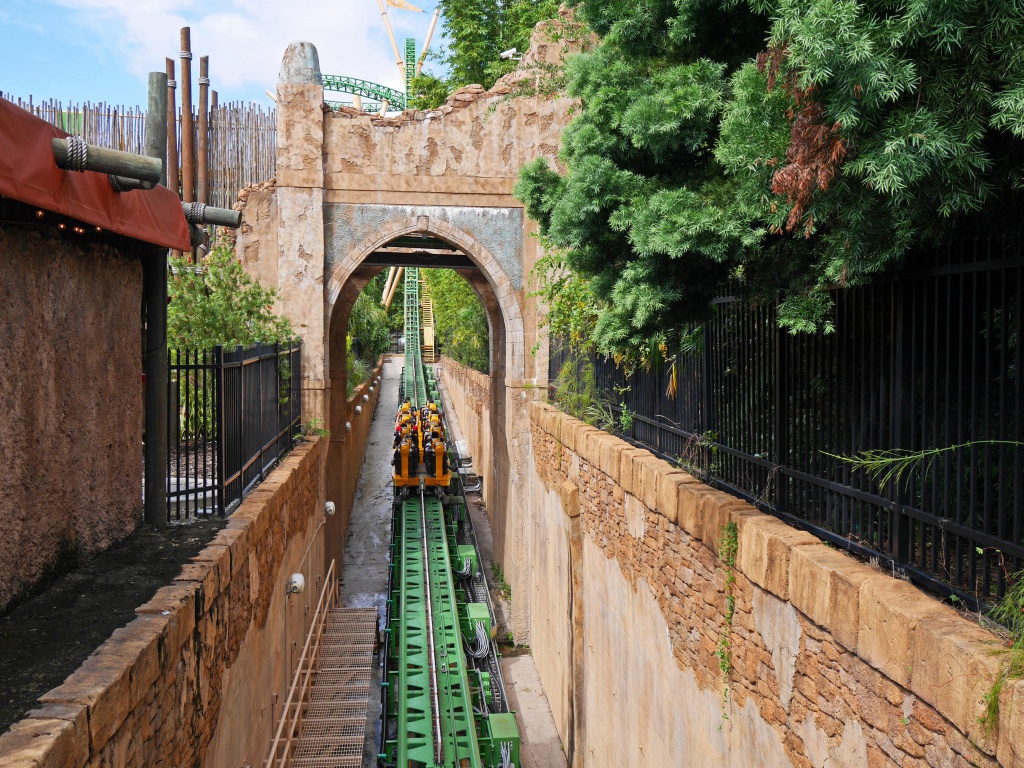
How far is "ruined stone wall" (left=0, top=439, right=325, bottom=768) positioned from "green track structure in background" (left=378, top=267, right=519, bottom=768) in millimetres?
1988

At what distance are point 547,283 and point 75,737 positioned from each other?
10.0 metres

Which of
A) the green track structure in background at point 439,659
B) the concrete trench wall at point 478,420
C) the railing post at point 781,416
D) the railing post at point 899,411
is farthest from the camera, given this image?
the concrete trench wall at point 478,420

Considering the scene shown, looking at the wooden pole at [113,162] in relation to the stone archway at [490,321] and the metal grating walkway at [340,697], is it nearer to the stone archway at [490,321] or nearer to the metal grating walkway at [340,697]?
the metal grating walkway at [340,697]

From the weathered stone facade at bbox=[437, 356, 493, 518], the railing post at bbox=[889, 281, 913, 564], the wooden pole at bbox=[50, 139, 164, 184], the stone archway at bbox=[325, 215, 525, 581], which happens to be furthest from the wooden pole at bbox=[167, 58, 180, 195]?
the railing post at bbox=[889, 281, 913, 564]

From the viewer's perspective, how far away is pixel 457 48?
77.5 feet

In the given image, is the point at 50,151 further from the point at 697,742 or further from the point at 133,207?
the point at 697,742

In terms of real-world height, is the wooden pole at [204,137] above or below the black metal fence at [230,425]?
above

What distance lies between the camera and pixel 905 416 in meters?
3.70

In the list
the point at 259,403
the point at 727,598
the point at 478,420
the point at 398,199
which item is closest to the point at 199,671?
the point at 727,598

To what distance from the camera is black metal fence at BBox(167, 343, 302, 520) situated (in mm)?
6234

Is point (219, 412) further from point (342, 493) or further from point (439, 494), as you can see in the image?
point (439, 494)

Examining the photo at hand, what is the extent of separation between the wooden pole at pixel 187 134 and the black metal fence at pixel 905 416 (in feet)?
40.8

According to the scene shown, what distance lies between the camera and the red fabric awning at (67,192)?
11.9 feet

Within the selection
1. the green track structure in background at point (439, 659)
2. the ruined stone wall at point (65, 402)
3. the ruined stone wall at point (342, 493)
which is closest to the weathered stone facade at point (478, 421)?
the green track structure in background at point (439, 659)
